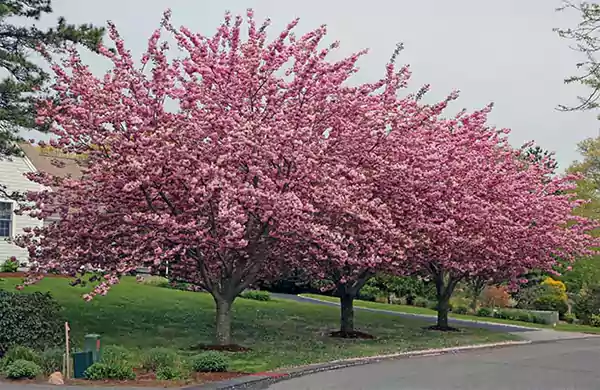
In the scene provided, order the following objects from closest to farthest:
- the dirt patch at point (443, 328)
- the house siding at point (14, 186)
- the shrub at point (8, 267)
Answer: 1. the dirt patch at point (443, 328)
2. the shrub at point (8, 267)
3. the house siding at point (14, 186)

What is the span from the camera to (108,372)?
15.5 meters

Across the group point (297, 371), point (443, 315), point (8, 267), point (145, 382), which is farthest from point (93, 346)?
point (8, 267)

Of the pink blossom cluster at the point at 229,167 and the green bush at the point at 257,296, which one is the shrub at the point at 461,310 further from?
the pink blossom cluster at the point at 229,167

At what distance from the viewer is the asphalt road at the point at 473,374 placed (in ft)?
53.4

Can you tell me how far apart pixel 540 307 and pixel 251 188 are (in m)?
31.6

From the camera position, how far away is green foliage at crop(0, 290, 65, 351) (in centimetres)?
1844

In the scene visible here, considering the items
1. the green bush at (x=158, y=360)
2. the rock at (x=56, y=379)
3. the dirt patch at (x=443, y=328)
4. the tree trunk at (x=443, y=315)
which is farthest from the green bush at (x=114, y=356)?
the tree trunk at (x=443, y=315)

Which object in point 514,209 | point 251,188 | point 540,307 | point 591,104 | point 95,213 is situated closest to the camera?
point 591,104

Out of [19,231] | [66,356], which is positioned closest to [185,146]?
[66,356]

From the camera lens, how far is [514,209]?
1200 inches

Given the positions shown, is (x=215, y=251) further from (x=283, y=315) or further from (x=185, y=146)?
(x=283, y=315)

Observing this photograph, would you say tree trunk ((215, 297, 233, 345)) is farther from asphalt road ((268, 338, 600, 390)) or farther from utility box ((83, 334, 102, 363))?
utility box ((83, 334, 102, 363))

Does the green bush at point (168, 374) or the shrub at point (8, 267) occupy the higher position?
the shrub at point (8, 267)

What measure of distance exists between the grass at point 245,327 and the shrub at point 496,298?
13.3m
